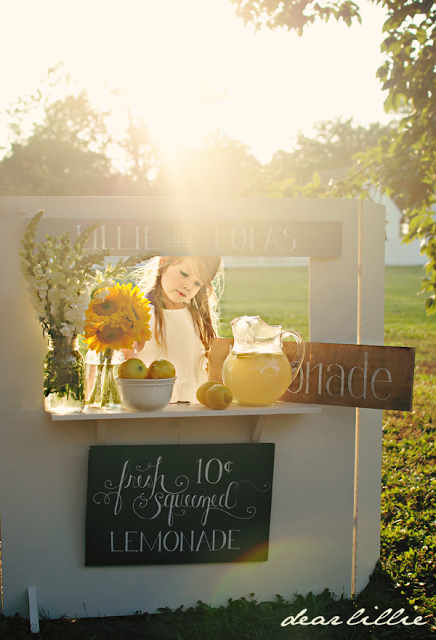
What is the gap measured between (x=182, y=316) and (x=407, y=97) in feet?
8.13

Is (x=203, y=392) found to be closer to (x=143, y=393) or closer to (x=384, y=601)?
(x=143, y=393)

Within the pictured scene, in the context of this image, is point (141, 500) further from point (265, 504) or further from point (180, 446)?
point (265, 504)

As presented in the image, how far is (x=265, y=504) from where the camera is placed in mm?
2402

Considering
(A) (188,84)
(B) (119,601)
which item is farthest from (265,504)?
(A) (188,84)

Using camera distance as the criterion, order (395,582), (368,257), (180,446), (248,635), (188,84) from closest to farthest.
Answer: (248,635) < (180,446) < (368,257) < (395,582) < (188,84)

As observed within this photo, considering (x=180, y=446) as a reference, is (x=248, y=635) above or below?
below

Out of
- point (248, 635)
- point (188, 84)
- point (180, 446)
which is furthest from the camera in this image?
point (188, 84)

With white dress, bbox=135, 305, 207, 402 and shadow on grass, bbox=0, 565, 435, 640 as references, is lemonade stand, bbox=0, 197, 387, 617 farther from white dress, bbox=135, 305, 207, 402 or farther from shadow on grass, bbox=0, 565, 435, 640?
white dress, bbox=135, 305, 207, 402

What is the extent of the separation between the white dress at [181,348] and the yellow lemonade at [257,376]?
0.65 m

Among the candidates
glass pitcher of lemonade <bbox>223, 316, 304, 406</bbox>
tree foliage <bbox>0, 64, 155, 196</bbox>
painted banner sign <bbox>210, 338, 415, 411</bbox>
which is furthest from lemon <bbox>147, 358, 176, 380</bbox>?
tree foliage <bbox>0, 64, 155, 196</bbox>

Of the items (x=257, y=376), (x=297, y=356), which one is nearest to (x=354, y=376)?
(x=297, y=356)

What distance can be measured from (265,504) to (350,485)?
1.36 ft

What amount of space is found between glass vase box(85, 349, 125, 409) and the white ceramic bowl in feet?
0.38

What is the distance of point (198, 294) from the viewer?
2.95m
